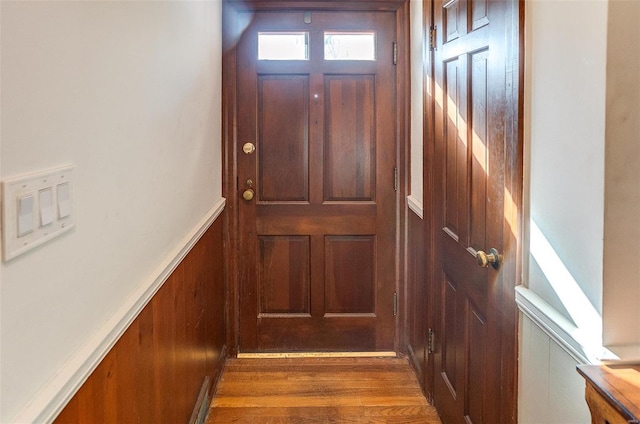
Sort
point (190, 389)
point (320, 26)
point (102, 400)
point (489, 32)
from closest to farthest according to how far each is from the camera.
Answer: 1. point (102, 400)
2. point (489, 32)
3. point (190, 389)
4. point (320, 26)

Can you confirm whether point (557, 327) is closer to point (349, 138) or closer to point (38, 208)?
point (38, 208)

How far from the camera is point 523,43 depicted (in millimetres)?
1477

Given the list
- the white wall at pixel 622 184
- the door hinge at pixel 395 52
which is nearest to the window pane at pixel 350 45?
the door hinge at pixel 395 52

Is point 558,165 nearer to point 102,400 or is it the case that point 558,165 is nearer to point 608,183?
point 608,183

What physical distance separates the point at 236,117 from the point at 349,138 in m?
0.61

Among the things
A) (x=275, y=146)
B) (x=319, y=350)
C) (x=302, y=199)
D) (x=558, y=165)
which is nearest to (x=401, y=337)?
(x=319, y=350)

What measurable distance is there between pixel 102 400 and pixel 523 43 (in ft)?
4.28

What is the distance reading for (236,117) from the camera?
119 inches

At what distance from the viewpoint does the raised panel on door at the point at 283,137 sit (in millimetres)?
3029

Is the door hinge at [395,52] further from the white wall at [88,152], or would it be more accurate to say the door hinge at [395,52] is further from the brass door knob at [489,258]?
the brass door knob at [489,258]

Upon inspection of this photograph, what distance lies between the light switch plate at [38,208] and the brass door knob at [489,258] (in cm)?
116

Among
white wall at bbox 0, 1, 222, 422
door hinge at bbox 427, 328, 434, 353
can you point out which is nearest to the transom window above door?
white wall at bbox 0, 1, 222, 422

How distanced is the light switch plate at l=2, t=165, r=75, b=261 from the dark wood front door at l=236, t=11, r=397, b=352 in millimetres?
2086

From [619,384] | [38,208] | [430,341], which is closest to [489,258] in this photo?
[619,384]
